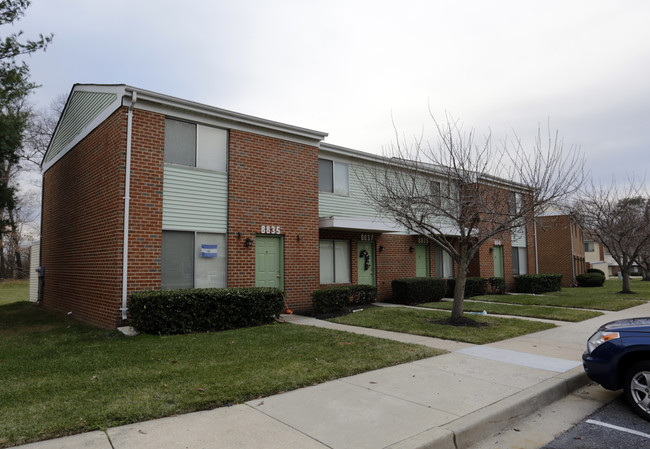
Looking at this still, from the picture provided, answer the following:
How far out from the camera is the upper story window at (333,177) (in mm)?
14906

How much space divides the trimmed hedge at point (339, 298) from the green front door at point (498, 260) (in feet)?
32.3

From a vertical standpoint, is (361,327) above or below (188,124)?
below

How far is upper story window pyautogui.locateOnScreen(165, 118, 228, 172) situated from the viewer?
10984mm

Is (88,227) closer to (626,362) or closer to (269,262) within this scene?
(269,262)

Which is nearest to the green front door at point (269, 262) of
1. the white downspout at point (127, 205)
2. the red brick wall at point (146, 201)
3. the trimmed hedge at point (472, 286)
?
the red brick wall at point (146, 201)

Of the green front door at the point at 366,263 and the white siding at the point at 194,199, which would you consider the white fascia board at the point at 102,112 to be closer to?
the white siding at the point at 194,199

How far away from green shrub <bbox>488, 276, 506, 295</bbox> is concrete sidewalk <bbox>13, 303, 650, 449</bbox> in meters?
13.5

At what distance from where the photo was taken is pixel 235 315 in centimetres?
1004

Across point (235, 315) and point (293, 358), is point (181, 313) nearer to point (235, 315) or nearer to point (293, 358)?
point (235, 315)

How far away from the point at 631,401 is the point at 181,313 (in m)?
7.82

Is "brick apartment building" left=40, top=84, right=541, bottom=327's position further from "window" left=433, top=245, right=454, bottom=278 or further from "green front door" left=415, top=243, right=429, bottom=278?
"window" left=433, top=245, right=454, bottom=278

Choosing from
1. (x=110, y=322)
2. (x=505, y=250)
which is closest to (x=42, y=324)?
(x=110, y=322)

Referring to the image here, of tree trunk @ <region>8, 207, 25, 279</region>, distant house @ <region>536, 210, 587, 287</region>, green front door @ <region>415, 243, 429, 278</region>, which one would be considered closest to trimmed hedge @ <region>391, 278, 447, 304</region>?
green front door @ <region>415, 243, 429, 278</region>

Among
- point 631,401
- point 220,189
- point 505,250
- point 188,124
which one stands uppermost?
point 188,124
